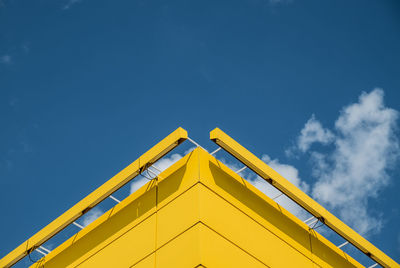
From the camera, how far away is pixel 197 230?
38.1ft

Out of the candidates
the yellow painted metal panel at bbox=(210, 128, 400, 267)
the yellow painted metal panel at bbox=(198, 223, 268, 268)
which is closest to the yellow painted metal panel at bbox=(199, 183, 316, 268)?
the yellow painted metal panel at bbox=(198, 223, 268, 268)

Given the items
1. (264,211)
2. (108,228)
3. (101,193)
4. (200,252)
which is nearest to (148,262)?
(200,252)

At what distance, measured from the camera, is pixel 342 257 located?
15727 millimetres

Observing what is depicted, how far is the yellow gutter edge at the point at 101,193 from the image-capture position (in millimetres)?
13359

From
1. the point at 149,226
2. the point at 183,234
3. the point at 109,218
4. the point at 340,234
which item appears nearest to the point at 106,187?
the point at 109,218

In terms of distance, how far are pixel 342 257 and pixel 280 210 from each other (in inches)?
107

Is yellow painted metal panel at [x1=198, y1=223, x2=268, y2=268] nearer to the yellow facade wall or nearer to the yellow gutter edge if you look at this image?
the yellow facade wall

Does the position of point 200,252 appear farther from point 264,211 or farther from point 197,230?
point 264,211

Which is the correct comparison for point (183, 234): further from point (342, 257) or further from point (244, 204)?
point (342, 257)

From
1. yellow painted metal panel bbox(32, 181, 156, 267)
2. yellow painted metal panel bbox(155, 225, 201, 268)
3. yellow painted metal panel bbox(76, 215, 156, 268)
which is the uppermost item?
yellow painted metal panel bbox(32, 181, 156, 267)

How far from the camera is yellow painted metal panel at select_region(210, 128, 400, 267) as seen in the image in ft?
44.4

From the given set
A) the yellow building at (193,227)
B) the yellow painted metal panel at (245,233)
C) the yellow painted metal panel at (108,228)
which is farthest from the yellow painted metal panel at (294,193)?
the yellow painted metal panel at (108,228)

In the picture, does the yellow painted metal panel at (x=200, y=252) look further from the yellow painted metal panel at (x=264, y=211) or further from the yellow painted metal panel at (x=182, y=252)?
the yellow painted metal panel at (x=264, y=211)

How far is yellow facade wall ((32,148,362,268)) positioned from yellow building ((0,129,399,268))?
0.02m
